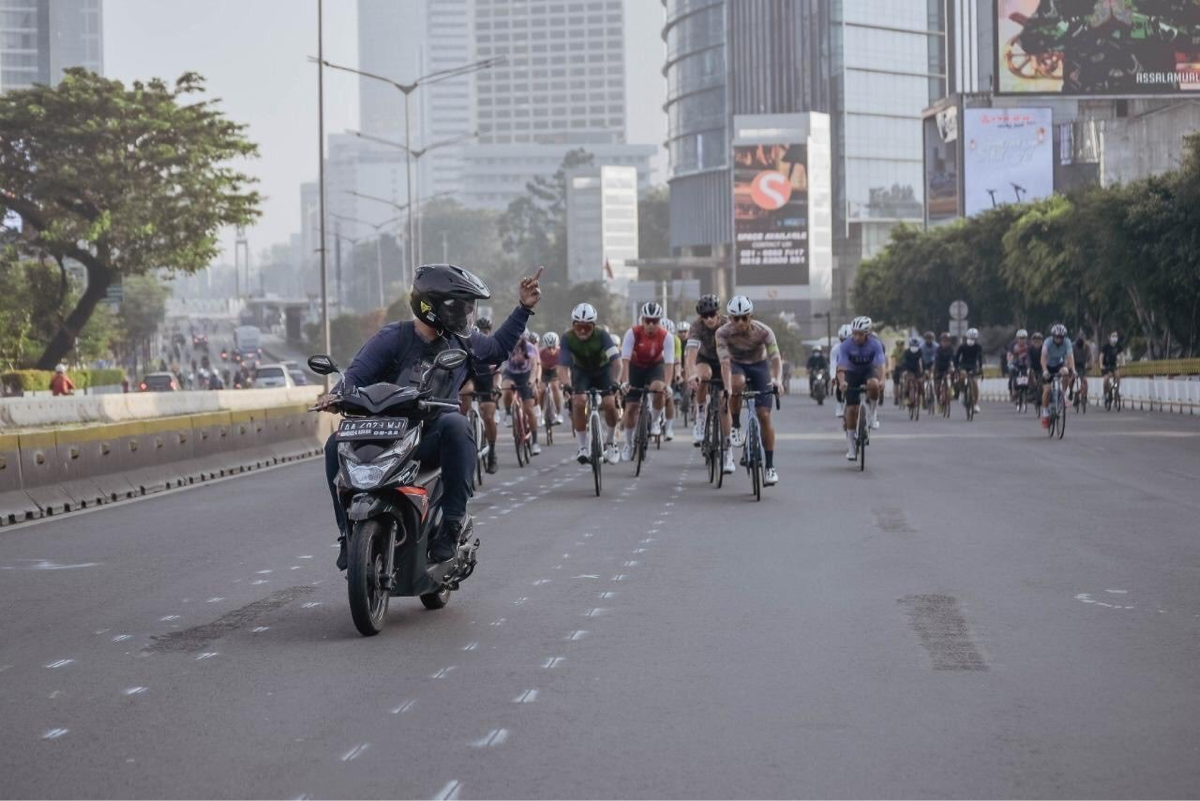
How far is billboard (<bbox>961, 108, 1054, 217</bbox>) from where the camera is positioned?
3826 inches

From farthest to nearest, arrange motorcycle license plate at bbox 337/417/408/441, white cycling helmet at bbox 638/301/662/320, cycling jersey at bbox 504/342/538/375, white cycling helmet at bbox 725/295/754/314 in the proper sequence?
cycling jersey at bbox 504/342/538/375 < white cycling helmet at bbox 638/301/662/320 < white cycling helmet at bbox 725/295/754/314 < motorcycle license plate at bbox 337/417/408/441

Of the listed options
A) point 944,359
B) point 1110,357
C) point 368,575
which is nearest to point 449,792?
point 368,575

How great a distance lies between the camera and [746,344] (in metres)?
17.7

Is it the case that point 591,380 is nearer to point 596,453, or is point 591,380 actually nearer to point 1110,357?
point 596,453

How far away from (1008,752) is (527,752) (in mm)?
1531

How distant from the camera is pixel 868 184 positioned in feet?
510

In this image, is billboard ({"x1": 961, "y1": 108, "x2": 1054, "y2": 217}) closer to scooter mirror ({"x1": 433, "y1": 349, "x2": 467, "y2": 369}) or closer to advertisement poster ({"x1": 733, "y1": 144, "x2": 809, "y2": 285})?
advertisement poster ({"x1": 733, "y1": 144, "x2": 809, "y2": 285})

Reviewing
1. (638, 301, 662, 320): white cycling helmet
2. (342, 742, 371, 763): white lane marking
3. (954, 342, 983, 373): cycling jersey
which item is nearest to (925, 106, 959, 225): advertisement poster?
(954, 342, 983, 373): cycling jersey

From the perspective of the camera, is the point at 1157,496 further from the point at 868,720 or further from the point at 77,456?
the point at 868,720

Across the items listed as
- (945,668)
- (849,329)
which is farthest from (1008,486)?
(945,668)

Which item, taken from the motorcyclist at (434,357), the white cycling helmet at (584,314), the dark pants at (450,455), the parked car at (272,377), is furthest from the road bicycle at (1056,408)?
the parked car at (272,377)

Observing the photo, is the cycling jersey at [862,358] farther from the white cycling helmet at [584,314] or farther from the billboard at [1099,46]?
the billboard at [1099,46]

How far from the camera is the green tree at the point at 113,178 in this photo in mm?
54688

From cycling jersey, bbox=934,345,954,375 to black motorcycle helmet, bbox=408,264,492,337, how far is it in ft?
101
